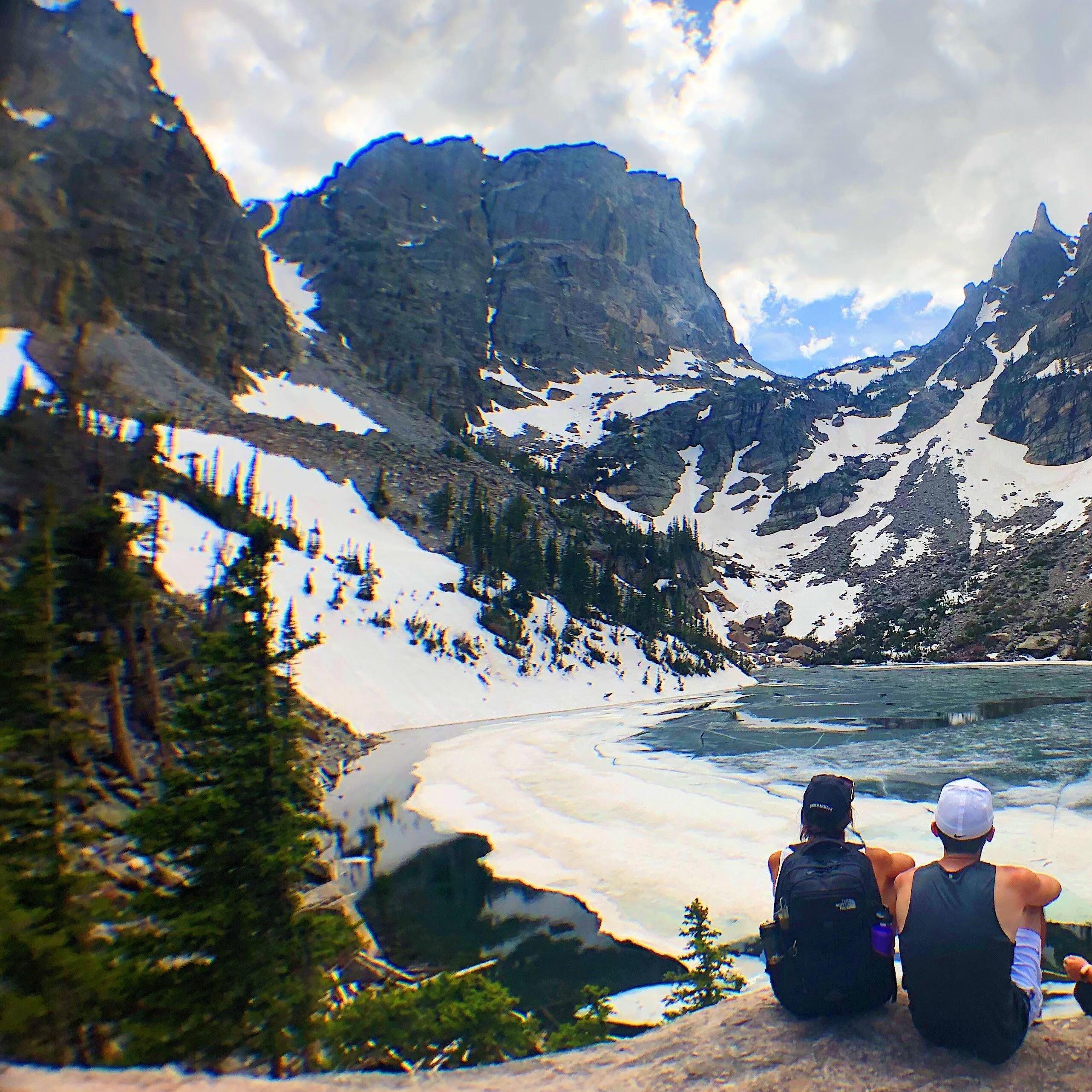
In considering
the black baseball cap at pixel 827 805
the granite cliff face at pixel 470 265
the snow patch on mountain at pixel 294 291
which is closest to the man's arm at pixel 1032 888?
the black baseball cap at pixel 827 805

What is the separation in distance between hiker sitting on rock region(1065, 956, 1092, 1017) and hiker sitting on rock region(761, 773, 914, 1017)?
Answer: 777 mm

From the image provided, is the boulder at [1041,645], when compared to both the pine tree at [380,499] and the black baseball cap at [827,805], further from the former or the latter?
the black baseball cap at [827,805]

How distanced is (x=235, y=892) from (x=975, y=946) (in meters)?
6.64

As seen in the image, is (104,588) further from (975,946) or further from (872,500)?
(872,500)

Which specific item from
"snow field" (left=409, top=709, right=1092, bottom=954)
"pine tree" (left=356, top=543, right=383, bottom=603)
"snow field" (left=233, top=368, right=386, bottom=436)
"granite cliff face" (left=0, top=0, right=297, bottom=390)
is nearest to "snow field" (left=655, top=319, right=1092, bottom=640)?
"snow field" (left=233, top=368, right=386, bottom=436)

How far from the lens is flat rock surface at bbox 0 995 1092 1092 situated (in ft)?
9.22

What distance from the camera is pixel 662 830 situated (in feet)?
43.4

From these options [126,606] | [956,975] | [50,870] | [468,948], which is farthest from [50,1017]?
[126,606]

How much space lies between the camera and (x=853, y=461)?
14338 cm

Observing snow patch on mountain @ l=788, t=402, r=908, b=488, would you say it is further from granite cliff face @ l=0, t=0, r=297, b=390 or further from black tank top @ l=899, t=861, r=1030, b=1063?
black tank top @ l=899, t=861, r=1030, b=1063

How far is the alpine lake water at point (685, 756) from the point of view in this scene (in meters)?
8.49

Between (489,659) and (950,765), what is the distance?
31.6m

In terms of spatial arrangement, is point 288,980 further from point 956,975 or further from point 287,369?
point 287,369

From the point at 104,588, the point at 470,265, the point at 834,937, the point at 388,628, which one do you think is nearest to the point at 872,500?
the point at 470,265
